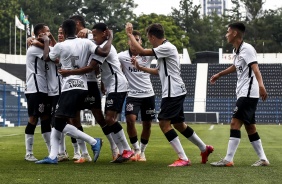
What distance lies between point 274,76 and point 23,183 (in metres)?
60.6

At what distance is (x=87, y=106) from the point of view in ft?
38.9

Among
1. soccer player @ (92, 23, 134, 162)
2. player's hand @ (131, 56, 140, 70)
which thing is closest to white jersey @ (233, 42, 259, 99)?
player's hand @ (131, 56, 140, 70)

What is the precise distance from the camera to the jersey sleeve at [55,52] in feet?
37.3

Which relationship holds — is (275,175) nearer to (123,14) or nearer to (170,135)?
(170,135)

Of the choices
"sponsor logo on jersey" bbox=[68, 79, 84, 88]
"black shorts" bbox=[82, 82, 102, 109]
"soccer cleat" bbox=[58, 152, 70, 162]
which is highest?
"sponsor logo on jersey" bbox=[68, 79, 84, 88]

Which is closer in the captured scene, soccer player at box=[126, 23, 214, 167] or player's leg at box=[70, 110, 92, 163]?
soccer player at box=[126, 23, 214, 167]

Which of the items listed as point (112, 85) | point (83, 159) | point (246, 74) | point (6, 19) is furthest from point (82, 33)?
point (6, 19)

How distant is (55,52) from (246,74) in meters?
3.03

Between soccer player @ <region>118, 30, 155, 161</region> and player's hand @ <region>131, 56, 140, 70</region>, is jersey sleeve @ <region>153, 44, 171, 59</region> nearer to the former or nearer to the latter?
player's hand @ <region>131, 56, 140, 70</region>

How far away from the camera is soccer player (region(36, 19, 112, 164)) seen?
11.2m

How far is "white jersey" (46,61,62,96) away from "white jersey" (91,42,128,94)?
863 mm

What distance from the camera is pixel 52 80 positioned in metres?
12.4

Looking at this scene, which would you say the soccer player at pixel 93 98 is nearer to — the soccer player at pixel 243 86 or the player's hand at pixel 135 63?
the player's hand at pixel 135 63

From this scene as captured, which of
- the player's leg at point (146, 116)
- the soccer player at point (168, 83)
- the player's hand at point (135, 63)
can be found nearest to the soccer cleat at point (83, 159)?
the player's leg at point (146, 116)
